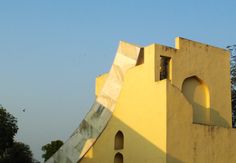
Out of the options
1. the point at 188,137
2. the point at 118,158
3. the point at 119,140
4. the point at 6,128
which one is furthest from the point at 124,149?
the point at 6,128

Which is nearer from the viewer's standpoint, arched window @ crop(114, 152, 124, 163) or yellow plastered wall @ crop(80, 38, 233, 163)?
yellow plastered wall @ crop(80, 38, 233, 163)

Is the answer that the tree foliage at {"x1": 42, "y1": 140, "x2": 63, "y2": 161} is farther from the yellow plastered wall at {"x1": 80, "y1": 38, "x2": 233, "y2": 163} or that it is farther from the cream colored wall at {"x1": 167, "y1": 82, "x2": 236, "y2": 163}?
the cream colored wall at {"x1": 167, "y1": 82, "x2": 236, "y2": 163}

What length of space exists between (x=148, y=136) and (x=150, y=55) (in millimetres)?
3111

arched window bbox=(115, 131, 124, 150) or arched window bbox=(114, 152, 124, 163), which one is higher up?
arched window bbox=(115, 131, 124, 150)

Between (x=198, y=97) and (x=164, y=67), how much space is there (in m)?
1.97

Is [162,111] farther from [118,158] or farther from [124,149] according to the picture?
[118,158]

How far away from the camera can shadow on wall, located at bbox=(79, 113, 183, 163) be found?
14.9 m

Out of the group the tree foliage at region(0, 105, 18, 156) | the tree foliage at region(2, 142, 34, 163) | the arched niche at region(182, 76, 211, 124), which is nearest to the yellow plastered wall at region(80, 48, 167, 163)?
the arched niche at region(182, 76, 211, 124)

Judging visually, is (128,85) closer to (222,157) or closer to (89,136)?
(89,136)

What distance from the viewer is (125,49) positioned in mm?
18156

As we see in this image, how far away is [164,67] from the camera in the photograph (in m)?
16.3

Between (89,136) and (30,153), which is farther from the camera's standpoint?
(30,153)

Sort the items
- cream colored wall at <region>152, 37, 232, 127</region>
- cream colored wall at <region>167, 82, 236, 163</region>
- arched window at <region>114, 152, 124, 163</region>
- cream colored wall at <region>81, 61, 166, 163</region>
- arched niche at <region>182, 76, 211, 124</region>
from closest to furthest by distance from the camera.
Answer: cream colored wall at <region>167, 82, 236, 163</region> → cream colored wall at <region>81, 61, 166, 163</region> → cream colored wall at <region>152, 37, 232, 127</region> → arched niche at <region>182, 76, 211, 124</region> → arched window at <region>114, 152, 124, 163</region>

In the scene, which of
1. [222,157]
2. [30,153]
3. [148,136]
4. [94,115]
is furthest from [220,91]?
[30,153]
